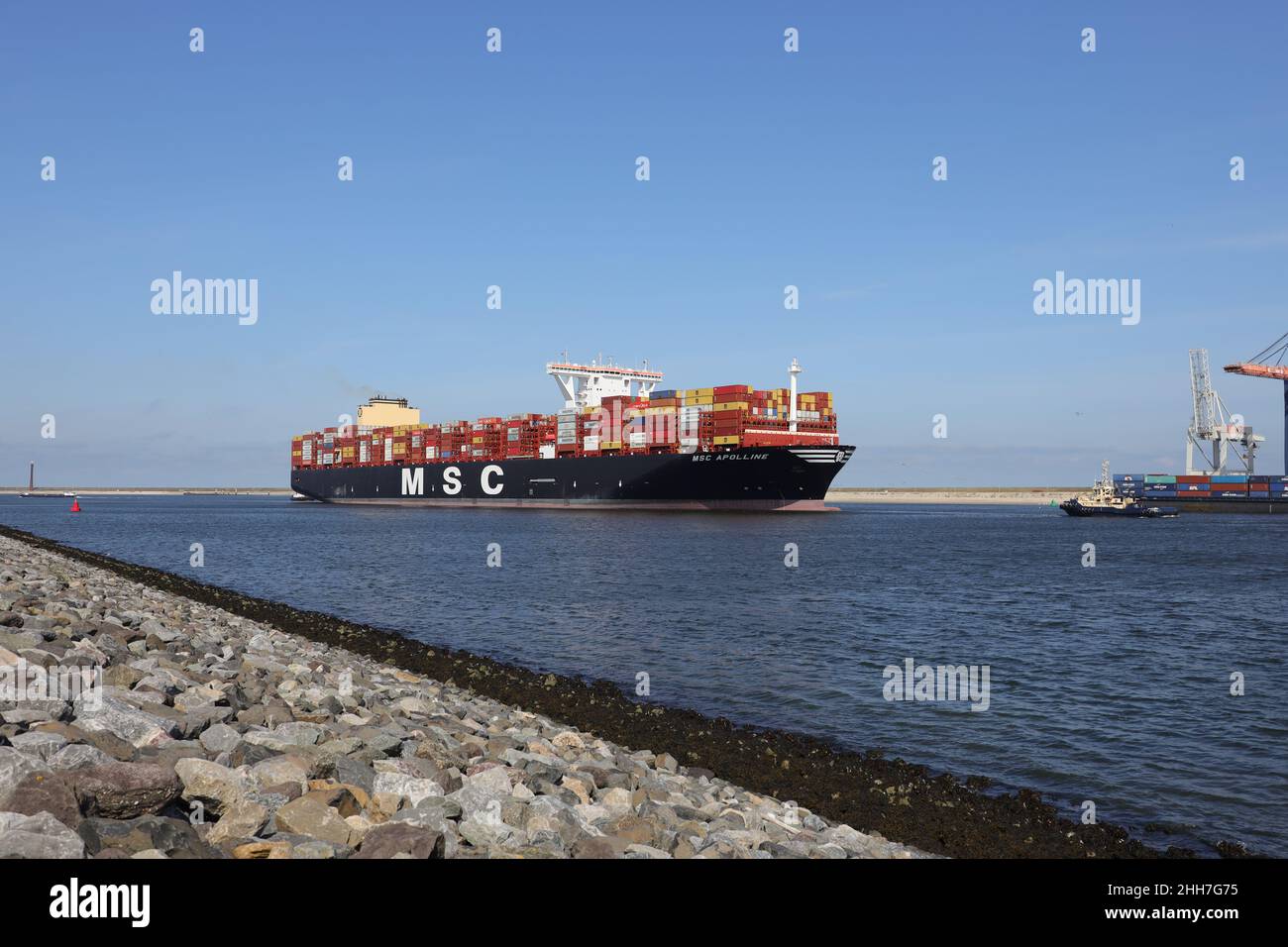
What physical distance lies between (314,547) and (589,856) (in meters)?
52.1

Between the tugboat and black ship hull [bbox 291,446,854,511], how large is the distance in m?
32.8

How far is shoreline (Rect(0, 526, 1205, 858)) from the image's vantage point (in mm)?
9875

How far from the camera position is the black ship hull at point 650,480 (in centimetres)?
8431

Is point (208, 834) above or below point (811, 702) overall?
above

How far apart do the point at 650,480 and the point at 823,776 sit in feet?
254

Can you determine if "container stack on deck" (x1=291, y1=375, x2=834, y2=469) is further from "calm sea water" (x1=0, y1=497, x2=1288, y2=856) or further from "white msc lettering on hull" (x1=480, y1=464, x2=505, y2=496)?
"calm sea water" (x1=0, y1=497, x2=1288, y2=856)

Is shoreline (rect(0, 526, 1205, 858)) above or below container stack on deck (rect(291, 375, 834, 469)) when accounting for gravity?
below

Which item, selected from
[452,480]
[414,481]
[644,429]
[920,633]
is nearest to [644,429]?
[644,429]

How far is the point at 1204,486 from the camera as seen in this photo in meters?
115

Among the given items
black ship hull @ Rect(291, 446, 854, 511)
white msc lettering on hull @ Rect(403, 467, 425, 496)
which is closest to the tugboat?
black ship hull @ Rect(291, 446, 854, 511)

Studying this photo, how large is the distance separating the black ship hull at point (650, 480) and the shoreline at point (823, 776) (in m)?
66.6
